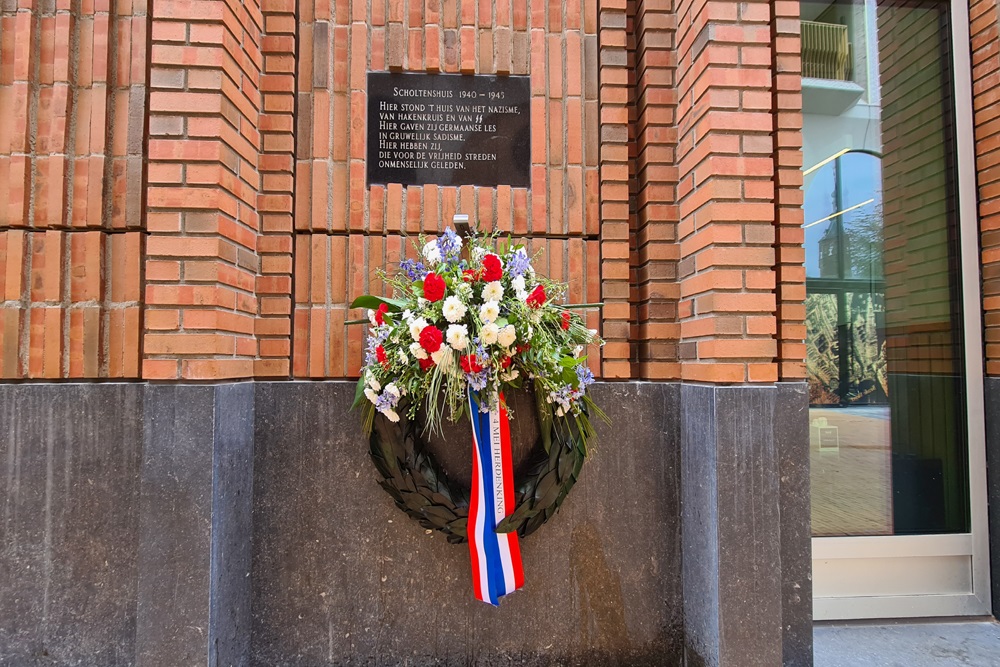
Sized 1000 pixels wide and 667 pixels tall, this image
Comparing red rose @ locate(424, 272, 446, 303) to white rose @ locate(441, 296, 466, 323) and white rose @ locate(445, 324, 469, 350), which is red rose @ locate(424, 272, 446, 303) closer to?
white rose @ locate(441, 296, 466, 323)

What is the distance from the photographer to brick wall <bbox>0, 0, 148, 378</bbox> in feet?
8.50

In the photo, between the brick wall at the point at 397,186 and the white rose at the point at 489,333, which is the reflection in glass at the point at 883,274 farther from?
the white rose at the point at 489,333

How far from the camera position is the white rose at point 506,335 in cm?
231

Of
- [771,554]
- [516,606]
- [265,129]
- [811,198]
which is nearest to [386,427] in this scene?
[516,606]

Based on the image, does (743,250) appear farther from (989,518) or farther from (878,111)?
(989,518)

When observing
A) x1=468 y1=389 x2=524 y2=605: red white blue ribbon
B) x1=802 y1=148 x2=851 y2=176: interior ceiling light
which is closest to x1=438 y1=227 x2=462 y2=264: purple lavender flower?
x1=468 y1=389 x2=524 y2=605: red white blue ribbon

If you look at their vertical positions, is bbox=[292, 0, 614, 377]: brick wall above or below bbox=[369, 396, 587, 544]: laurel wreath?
above

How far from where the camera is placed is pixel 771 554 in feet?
8.07

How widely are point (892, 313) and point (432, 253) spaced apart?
309 cm

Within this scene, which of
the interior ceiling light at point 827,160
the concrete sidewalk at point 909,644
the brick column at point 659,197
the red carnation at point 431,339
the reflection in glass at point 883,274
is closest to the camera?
the red carnation at point 431,339

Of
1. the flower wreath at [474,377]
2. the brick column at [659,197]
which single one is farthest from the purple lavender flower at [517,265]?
the brick column at [659,197]

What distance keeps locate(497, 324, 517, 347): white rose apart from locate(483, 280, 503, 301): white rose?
0.48 ft

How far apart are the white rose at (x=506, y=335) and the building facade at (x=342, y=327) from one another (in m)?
0.69

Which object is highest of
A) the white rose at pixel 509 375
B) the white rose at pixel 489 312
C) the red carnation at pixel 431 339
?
the white rose at pixel 489 312
